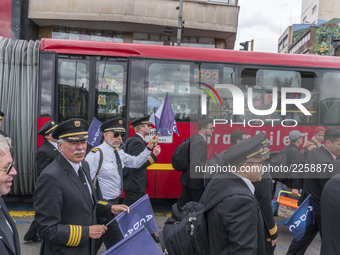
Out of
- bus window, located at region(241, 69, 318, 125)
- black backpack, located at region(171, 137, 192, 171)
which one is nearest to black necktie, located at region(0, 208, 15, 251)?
black backpack, located at region(171, 137, 192, 171)

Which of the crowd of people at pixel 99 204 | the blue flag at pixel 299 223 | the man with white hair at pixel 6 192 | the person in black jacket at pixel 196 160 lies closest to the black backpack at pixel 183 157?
the person in black jacket at pixel 196 160

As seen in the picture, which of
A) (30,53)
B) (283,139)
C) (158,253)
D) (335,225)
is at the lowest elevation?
(158,253)

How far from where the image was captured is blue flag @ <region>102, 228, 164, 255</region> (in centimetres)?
207

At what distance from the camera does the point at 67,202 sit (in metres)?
2.21

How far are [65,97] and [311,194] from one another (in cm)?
451

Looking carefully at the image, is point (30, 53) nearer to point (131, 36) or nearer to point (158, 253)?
point (158, 253)

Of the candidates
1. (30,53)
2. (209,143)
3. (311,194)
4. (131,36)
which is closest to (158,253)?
(311,194)

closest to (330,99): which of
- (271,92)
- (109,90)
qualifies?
(271,92)

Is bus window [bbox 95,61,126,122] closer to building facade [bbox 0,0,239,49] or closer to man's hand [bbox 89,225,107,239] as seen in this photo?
man's hand [bbox 89,225,107,239]

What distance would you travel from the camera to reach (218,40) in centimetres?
1747

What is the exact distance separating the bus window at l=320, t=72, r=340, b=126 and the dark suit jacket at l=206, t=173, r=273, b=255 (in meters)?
4.55

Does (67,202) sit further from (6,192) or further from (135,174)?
(135,174)

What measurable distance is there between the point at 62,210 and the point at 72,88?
378cm

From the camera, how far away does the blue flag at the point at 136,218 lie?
277 cm
